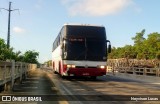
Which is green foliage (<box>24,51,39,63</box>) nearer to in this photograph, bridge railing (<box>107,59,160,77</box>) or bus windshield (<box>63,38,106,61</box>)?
bridge railing (<box>107,59,160,77</box>)

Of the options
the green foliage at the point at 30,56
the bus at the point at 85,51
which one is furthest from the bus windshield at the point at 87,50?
the green foliage at the point at 30,56

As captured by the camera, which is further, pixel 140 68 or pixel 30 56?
pixel 30 56

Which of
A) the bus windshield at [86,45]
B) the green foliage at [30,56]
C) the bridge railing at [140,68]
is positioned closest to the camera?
the bus windshield at [86,45]

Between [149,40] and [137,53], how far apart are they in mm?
11098

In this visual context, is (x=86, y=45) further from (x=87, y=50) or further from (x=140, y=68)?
(x=140, y=68)

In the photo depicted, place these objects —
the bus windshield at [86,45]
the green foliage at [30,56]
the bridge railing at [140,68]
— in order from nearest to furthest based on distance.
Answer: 1. the bus windshield at [86,45]
2. the bridge railing at [140,68]
3. the green foliage at [30,56]

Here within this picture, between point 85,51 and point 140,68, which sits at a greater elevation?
point 85,51

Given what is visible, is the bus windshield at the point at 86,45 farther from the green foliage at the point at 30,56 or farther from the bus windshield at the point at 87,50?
the green foliage at the point at 30,56

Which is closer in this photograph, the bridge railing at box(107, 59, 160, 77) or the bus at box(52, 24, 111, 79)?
the bus at box(52, 24, 111, 79)

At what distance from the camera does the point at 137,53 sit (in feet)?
377

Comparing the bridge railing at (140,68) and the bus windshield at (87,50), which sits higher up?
the bus windshield at (87,50)

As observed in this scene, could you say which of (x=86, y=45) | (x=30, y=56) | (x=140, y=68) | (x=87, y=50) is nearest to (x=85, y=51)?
(x=87, y=50)

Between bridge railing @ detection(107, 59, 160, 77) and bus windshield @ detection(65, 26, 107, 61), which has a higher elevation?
bus windshield @ detection(65, 26, 107, 61)

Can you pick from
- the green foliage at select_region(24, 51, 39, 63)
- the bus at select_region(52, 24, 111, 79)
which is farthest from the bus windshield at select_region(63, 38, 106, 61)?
the green foliage at select_region(24, 51, 39, 63)
